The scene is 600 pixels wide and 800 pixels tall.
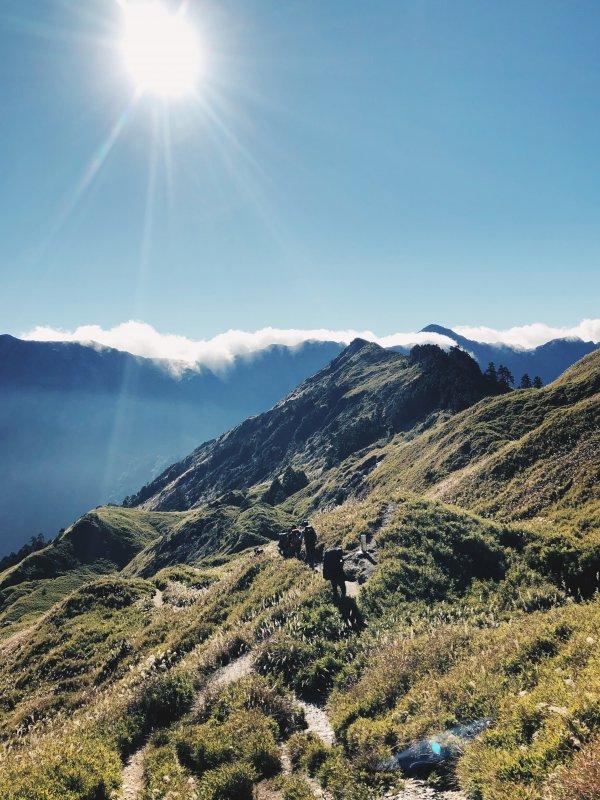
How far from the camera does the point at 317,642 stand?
18281 millimetres

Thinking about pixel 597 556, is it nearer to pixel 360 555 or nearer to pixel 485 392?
pixel 360 555

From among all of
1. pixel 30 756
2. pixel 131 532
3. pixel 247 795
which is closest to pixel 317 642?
pixel 247 795

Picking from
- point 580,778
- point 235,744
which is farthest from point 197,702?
point 580,778

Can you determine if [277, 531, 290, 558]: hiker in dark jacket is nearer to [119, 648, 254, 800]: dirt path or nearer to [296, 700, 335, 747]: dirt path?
[119, 648, 254, 800]: dirt path

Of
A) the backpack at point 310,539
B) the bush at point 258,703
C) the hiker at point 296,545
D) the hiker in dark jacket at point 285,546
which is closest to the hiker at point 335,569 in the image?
the bush at point 258,703

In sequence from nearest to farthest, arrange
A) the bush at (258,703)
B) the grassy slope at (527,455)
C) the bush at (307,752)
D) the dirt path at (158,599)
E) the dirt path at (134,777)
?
1. the dirt path at (134,777)
2. the bush at (307,752)
3. the bush at (258,703)
4. the grassy slope at (527,455)
5. the dirt path at (158,599)

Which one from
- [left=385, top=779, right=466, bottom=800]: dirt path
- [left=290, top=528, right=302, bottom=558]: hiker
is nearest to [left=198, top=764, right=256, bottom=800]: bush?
[left=385, top=779, right=466, bottom=800]: dirt path

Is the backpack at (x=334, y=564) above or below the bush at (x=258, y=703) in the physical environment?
above

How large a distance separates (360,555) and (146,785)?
16.7 m

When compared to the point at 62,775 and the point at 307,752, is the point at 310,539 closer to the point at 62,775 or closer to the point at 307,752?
the point at 307,752

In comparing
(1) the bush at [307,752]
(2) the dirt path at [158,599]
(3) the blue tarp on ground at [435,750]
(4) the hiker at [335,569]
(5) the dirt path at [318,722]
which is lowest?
(2) the dirt path at [158,599]

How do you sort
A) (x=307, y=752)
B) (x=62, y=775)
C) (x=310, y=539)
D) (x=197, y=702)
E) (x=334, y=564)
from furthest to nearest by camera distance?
1. (x=310, y=539)
2. (x=334, y=564)
3. (x=197, y=702)
4. (x=307, y=752)
5. (x=62, y=775)

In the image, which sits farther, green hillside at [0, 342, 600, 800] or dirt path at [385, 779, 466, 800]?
green hillside at [0, 342, 600, 800]

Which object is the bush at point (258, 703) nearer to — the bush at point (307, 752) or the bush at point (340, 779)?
the bush at point (307, 752)
